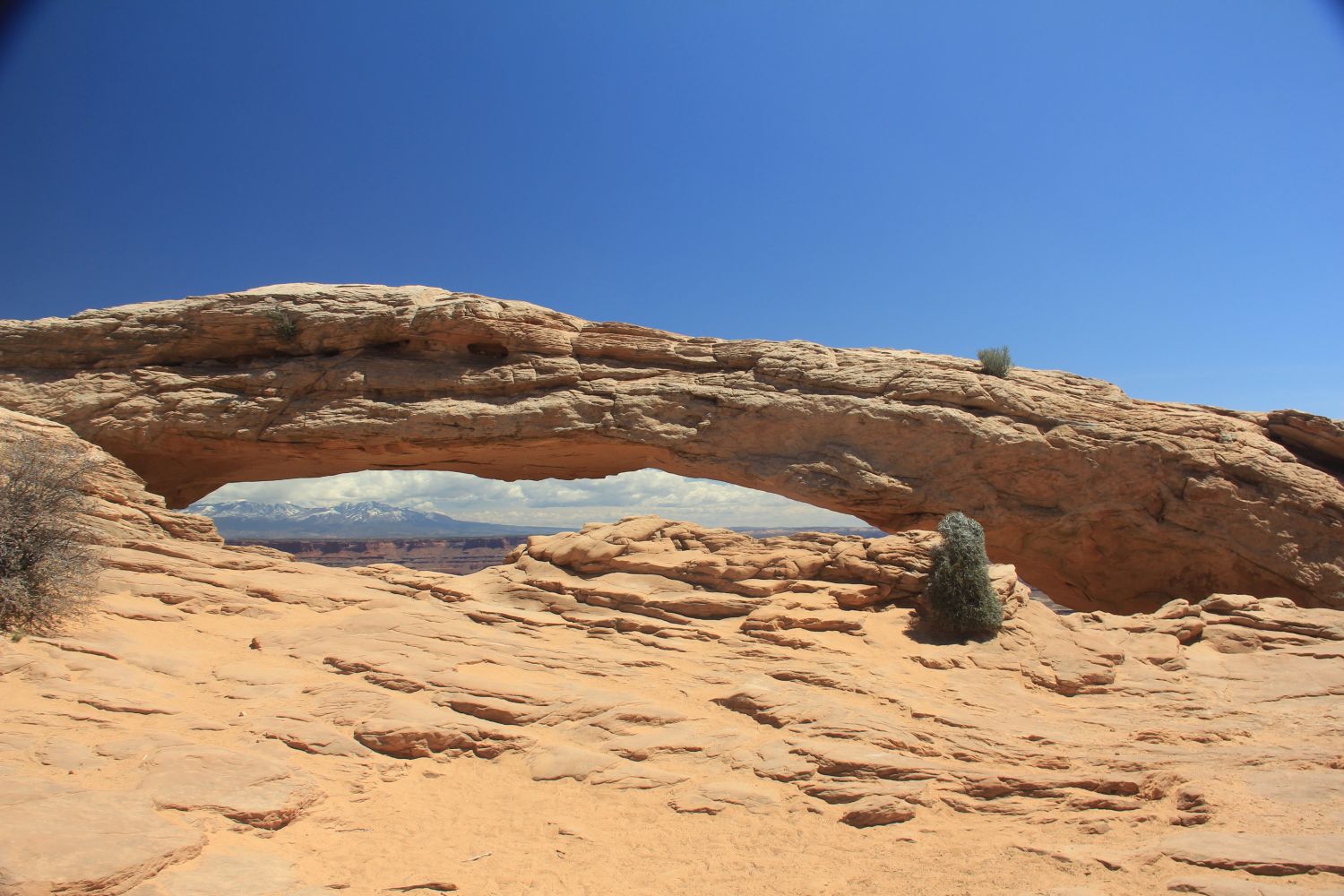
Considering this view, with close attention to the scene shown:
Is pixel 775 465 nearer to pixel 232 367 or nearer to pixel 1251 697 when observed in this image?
pixel 1251 697

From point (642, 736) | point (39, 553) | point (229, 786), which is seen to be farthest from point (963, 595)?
point (39, 553)

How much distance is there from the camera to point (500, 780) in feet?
25.8

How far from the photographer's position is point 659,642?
11484 mm

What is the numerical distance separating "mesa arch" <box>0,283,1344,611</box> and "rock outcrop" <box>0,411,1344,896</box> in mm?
3950

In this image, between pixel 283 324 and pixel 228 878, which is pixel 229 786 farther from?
pixel 283 324

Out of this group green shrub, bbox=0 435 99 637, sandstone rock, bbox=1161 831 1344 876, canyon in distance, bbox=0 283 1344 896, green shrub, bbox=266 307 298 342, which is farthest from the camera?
green shrub, bbox=266 307 298 342

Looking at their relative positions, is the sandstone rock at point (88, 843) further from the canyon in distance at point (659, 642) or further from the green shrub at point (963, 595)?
the green shrub at point (963, 595)

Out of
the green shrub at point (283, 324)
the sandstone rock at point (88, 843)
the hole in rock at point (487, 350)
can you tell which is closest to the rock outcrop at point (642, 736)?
the sandstone rock at point (88, 843)

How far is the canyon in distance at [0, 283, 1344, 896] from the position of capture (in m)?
6.24

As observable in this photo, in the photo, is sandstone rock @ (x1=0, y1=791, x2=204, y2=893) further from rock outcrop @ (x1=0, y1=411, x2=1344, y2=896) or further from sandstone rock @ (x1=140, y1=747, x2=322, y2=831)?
sandstone rock @ (x1=140, y1=747, x2=322, y2=831)

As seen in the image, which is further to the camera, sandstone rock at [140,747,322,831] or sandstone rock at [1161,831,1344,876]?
sandstone rock at [140,747,322,831]

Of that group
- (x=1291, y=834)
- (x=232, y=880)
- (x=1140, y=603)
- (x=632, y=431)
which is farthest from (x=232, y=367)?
(x=1140, y=603)

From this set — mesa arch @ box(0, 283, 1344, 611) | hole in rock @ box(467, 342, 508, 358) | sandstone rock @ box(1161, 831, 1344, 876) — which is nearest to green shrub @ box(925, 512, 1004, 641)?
mesa arch @ box(0, 283, 1344, 611)

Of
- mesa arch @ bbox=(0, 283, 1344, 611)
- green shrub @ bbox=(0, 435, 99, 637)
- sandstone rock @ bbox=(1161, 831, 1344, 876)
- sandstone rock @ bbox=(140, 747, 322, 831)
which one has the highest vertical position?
mesa arch @ bbox=(0, 283, 1344, 611)
